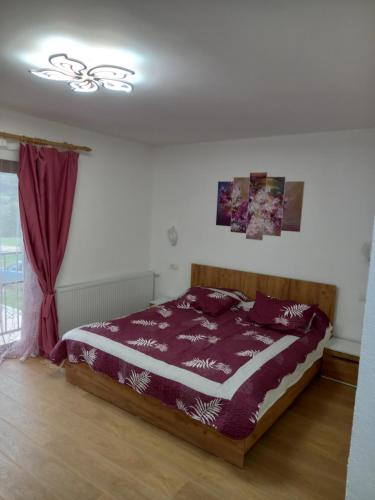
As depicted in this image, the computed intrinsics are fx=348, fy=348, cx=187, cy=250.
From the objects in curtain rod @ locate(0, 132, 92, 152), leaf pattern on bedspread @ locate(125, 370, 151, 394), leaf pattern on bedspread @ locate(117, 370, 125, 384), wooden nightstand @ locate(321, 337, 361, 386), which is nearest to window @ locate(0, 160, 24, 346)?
curtain rod @ locate(0, 132, 92, 152)

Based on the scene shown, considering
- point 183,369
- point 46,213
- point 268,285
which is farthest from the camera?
point 268,285

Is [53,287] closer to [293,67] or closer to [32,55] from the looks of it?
[32,55]

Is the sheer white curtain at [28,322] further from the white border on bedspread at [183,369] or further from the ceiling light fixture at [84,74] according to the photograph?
the ceiling light fixture at [84,74]

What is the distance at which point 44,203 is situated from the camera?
3482mm

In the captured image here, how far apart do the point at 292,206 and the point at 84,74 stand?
245cm

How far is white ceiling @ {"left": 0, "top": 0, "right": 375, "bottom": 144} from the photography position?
146 cm

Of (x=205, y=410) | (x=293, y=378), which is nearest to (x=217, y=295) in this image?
(x=293, y=378)

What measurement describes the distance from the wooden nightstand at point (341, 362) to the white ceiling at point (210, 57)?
207 cm

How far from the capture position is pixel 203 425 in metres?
2.31

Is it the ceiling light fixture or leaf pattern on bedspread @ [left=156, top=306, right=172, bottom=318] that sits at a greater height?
the ceiling light fixture

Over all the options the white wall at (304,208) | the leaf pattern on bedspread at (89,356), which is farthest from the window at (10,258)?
the white wall at (304,208)

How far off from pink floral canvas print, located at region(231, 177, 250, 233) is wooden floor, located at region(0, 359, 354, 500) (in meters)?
2.02

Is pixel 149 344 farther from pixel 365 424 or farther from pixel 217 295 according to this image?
pixel 365 424

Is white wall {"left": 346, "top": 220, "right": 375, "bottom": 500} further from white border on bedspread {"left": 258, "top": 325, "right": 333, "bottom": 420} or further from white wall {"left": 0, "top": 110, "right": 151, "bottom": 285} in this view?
white wall {"left": 0, "top": 110, "right": 151, "bottom": 285}
